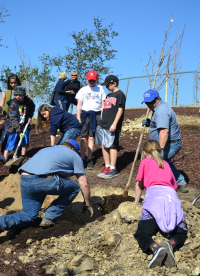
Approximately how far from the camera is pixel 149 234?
2916mm

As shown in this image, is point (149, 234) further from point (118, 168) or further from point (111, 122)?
point (118, 168)

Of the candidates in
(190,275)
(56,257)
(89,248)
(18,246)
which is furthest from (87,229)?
(190,275)

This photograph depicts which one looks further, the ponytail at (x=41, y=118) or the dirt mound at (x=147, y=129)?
the dirt mound at (x=147, y=129)

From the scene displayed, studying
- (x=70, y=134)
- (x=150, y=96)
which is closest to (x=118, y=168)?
(x=70, y=134)

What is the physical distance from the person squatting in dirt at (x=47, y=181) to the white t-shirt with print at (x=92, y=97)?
8.31ft

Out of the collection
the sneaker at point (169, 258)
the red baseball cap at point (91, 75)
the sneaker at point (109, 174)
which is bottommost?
the sneaker at point (109, 174)

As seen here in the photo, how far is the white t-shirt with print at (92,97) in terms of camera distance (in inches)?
239

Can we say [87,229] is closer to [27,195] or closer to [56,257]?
[56,257]

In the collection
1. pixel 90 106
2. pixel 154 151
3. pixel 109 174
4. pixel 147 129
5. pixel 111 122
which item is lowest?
pixel 109 174

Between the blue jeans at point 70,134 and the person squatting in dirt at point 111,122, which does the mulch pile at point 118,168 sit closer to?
the person squatting in dirt at point 111,122

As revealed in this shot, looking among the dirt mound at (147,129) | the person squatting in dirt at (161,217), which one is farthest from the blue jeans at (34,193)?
the dirt mound at (147,129)

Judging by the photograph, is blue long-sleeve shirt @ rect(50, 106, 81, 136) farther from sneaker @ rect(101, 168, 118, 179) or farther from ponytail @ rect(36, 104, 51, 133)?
sneaker @ rect(101, 168, 118, 179)

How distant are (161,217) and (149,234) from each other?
0.77 ft

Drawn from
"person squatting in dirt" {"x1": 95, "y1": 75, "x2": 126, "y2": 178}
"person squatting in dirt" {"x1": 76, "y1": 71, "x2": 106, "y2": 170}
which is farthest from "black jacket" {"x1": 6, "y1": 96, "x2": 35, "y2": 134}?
"person squatting in dirt" {"x1": 95, "y1": 75, "x2": 126, "y2": 178}
